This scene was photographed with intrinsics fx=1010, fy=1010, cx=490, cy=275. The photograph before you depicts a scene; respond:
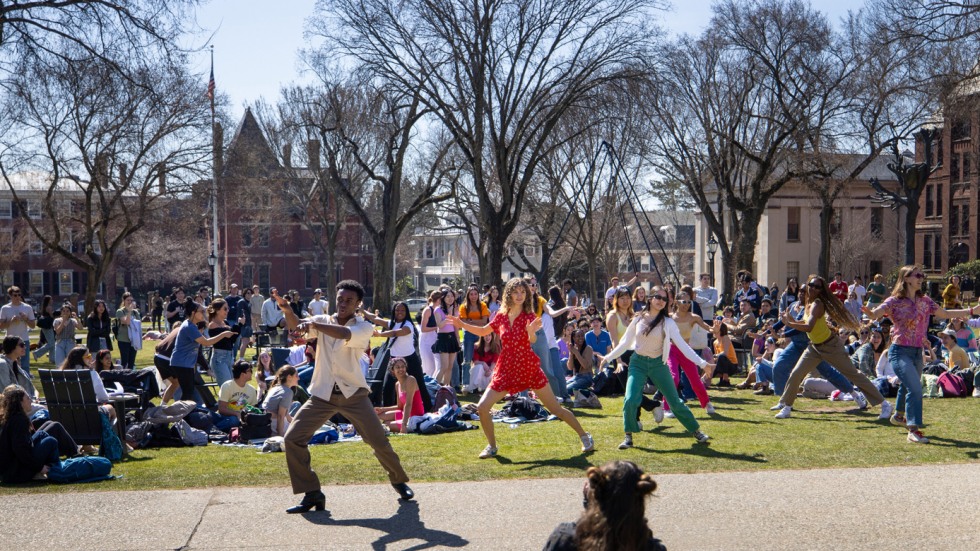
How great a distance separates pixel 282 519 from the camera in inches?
272

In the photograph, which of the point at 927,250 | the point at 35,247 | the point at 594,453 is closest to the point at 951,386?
the point at 594,453

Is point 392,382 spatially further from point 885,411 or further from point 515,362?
point 885,411

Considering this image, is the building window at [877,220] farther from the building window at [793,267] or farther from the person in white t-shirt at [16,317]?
the person in white t-shirt at [16,317]

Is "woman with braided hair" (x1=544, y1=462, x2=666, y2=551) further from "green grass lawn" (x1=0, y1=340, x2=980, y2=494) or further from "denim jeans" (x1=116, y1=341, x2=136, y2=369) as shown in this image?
"denim jeans" (x1=116, y1=341, x2=136, y2=369)

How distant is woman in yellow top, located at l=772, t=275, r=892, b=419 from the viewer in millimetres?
11008

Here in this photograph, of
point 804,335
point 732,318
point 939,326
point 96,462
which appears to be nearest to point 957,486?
point 804,335

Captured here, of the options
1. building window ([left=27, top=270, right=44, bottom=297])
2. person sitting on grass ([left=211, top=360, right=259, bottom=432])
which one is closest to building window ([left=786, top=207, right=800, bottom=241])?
building window ([left=27, top=270, right=44, bottom=297])

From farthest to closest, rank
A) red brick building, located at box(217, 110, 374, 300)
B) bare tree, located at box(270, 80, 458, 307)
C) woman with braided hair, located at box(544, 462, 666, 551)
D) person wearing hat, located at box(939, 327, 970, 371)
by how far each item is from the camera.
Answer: red brick building, located at box(217, 110, 374, 300) < bare tree, located at box(270, 80, 458, 307) < person wearing hat, located at box(939, 327, 970, 371) < woman with braided hair, located at box(544, 462, 666, 551)

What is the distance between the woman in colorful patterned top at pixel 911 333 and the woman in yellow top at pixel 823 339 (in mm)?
785

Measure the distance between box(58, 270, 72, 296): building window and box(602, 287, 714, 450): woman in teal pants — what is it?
7278 cm

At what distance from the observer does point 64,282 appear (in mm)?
75375

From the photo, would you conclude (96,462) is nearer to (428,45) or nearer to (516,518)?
Result: (516,518)

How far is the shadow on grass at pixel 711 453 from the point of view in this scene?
8.98 m

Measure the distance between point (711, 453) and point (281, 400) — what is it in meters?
4.70
